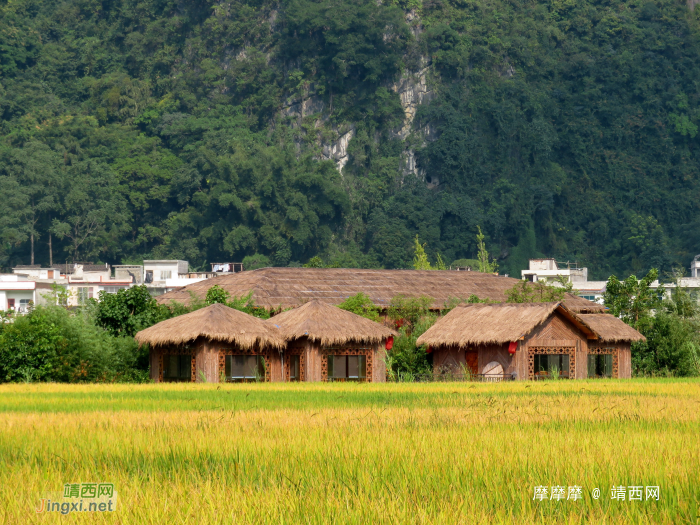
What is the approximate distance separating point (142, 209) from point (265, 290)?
68104mm

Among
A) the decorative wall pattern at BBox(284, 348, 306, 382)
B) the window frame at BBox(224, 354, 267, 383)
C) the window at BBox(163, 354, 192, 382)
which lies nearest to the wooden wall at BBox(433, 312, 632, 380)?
the decorative wall pattern at BBox(284, 348, 306, 382)

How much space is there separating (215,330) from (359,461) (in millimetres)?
22061

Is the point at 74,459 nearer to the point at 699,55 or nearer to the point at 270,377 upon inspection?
the point at 270,377

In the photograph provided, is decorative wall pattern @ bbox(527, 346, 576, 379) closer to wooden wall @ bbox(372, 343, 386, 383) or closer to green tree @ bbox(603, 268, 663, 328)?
wooden wall @ bbox(372, 343, 386, 383)

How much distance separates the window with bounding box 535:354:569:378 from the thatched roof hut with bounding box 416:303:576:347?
50.9 inches

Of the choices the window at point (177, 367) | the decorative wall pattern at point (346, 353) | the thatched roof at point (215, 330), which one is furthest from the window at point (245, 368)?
the decorative wall pattern at point (346, 353)

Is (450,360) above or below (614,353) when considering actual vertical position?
below

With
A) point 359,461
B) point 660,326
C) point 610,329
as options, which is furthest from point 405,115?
point 359,461

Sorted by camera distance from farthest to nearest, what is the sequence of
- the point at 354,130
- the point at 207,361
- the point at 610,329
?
1. the point at 354,130
2. the point at 610,329
3. the point at 207,361

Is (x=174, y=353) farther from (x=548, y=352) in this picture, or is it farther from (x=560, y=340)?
(x=560, y=340)

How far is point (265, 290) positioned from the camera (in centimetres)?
3894

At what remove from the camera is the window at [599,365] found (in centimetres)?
3469

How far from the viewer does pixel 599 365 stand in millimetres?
34906

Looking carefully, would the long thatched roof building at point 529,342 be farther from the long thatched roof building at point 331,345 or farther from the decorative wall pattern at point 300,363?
the decorative wall pattern at point 300,363
